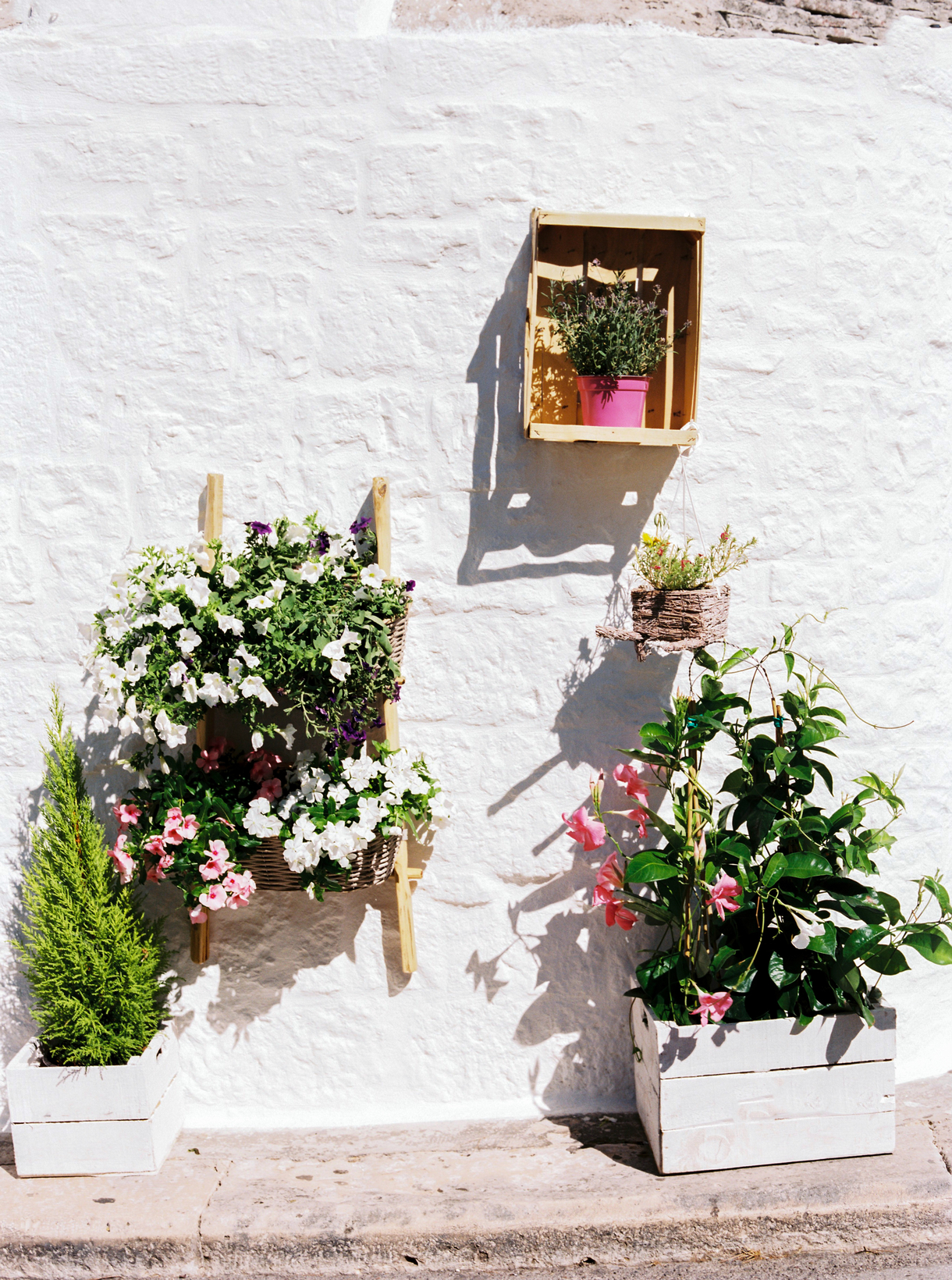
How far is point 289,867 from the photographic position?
225cm

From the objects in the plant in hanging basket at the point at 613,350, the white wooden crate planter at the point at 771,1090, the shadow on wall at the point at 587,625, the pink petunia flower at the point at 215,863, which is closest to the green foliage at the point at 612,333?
the plant in hanging basket at the point at 613,350

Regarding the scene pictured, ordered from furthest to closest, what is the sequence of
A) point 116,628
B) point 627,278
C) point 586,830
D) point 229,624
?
1. point 627,278
2. point 586,830
3. point 116,628
4. point 229,624

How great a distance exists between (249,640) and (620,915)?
1145 mm

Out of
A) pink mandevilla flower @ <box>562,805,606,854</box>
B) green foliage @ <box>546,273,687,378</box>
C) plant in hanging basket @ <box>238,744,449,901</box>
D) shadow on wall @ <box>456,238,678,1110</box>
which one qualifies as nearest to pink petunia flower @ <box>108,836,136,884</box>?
plant in hanging basket @ <box>238,744,449,901</box>

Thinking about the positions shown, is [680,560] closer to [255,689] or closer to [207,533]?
[255,689]

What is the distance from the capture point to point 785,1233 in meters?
2.15

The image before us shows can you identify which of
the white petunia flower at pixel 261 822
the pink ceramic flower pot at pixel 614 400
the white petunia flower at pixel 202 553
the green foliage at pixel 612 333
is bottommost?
the white petunia flower at pixel 261 822

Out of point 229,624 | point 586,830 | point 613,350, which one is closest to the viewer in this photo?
point 229,624

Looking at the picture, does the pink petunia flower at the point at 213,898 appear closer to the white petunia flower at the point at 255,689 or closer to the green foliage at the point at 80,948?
the green foliage at the point at 80,948

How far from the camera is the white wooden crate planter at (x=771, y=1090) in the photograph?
2.24 meters

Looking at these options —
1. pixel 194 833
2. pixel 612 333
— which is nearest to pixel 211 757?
pixel 194 833

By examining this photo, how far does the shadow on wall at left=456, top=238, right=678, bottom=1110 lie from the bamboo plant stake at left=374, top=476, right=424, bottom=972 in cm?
20

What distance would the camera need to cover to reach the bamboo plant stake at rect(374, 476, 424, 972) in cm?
238

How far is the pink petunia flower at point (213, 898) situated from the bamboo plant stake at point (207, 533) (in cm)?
25
